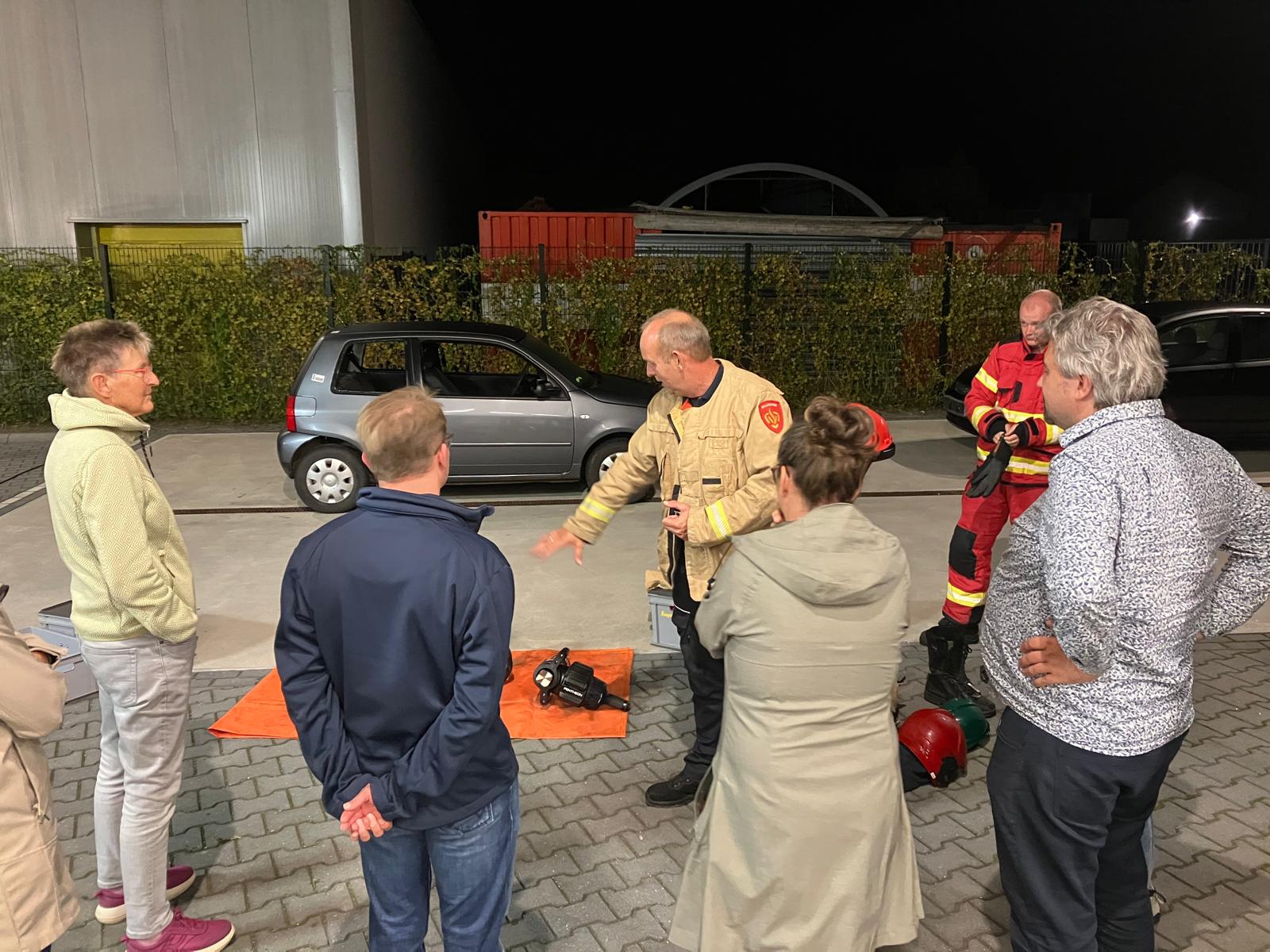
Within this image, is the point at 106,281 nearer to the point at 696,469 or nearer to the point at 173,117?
the point at 173,117

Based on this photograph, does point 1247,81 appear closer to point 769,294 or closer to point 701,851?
point 769,294

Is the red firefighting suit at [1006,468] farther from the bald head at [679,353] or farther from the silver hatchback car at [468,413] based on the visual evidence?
the silver hatchback car at [468,413]

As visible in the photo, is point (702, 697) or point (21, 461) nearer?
point (702, 697)

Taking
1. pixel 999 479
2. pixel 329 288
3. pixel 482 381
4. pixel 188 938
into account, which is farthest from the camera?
pixel 329 288

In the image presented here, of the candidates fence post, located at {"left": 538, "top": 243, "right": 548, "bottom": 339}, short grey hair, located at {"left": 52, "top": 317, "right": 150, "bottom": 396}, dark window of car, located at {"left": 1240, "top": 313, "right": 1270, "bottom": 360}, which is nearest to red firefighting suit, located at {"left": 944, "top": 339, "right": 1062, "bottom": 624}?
short grey hair, located at {"left": 52, "top": 317, "right": 150, "bottom": 396}

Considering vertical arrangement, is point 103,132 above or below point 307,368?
above

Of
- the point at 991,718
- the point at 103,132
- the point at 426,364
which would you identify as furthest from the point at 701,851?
the point at 103,132

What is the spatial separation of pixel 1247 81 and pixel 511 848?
108ft

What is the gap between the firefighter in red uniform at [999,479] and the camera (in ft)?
14.4

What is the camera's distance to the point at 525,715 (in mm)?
4457

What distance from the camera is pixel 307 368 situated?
8203 mm

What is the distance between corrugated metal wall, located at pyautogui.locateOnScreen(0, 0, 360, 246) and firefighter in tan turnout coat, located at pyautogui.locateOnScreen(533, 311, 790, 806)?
1240 centimetres

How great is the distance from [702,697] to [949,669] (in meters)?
1.66

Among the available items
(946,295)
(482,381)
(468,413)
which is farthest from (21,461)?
(946,295)
